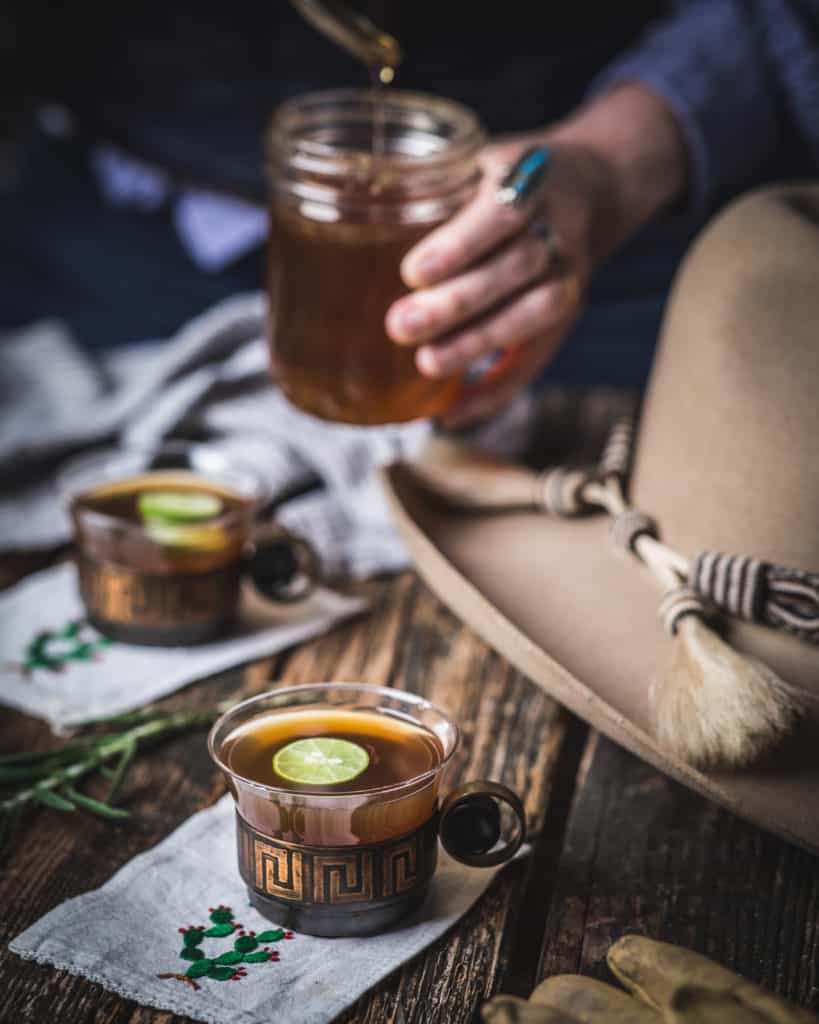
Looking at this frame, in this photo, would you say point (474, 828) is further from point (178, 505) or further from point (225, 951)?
point (178, 505)

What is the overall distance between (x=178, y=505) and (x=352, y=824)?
0.50 m

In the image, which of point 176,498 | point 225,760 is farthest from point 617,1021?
point 176,498

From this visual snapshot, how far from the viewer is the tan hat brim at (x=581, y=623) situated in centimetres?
83

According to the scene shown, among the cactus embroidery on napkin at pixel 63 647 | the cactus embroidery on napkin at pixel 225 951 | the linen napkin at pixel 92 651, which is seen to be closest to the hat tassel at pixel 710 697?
the cactus embroidery on napkin at pixel 225 951

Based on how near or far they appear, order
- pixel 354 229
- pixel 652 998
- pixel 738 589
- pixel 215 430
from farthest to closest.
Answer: pixel 215 430
pixel 354 229
pixel 738 589
pixel 652 998

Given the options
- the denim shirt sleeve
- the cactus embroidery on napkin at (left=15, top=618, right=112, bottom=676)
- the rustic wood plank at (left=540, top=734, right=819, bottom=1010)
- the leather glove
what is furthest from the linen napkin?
the denim shirt sleeve

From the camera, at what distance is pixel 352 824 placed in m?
0.74

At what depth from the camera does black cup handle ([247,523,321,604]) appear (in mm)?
1187

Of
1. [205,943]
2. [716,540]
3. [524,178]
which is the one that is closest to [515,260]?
[524,178]

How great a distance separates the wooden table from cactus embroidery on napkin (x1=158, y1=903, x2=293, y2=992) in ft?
0.11

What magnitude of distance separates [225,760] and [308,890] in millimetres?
94

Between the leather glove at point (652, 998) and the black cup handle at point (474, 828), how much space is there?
0.31ft

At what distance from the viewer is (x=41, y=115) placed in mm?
1870

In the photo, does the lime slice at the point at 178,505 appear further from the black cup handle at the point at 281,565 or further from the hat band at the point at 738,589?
the hat band at the point at 738,589
